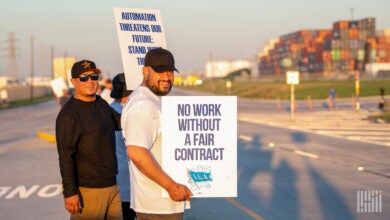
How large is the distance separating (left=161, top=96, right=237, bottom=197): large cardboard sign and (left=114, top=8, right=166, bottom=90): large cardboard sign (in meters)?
2.40

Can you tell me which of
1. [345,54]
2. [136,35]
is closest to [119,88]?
[136,35]

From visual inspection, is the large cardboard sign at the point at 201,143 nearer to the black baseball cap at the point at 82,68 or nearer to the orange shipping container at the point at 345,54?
the black baseball cap at the point at 82,68

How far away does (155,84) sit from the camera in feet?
15.5

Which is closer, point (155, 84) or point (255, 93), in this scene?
point (155, 84)

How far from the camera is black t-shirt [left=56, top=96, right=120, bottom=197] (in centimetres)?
551

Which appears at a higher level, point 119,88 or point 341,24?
point 341,24

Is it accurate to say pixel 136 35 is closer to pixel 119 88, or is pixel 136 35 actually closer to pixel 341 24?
pixel 119 88

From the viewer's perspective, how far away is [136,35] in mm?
7340

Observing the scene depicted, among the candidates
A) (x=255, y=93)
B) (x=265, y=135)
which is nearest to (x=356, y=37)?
(x=255, y=93)

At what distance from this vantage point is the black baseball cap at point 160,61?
4.66 meters

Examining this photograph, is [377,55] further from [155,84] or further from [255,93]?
[155,84]

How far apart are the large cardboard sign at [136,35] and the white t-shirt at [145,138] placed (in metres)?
2.31

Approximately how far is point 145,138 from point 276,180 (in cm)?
965

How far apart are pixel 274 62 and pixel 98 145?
154m
